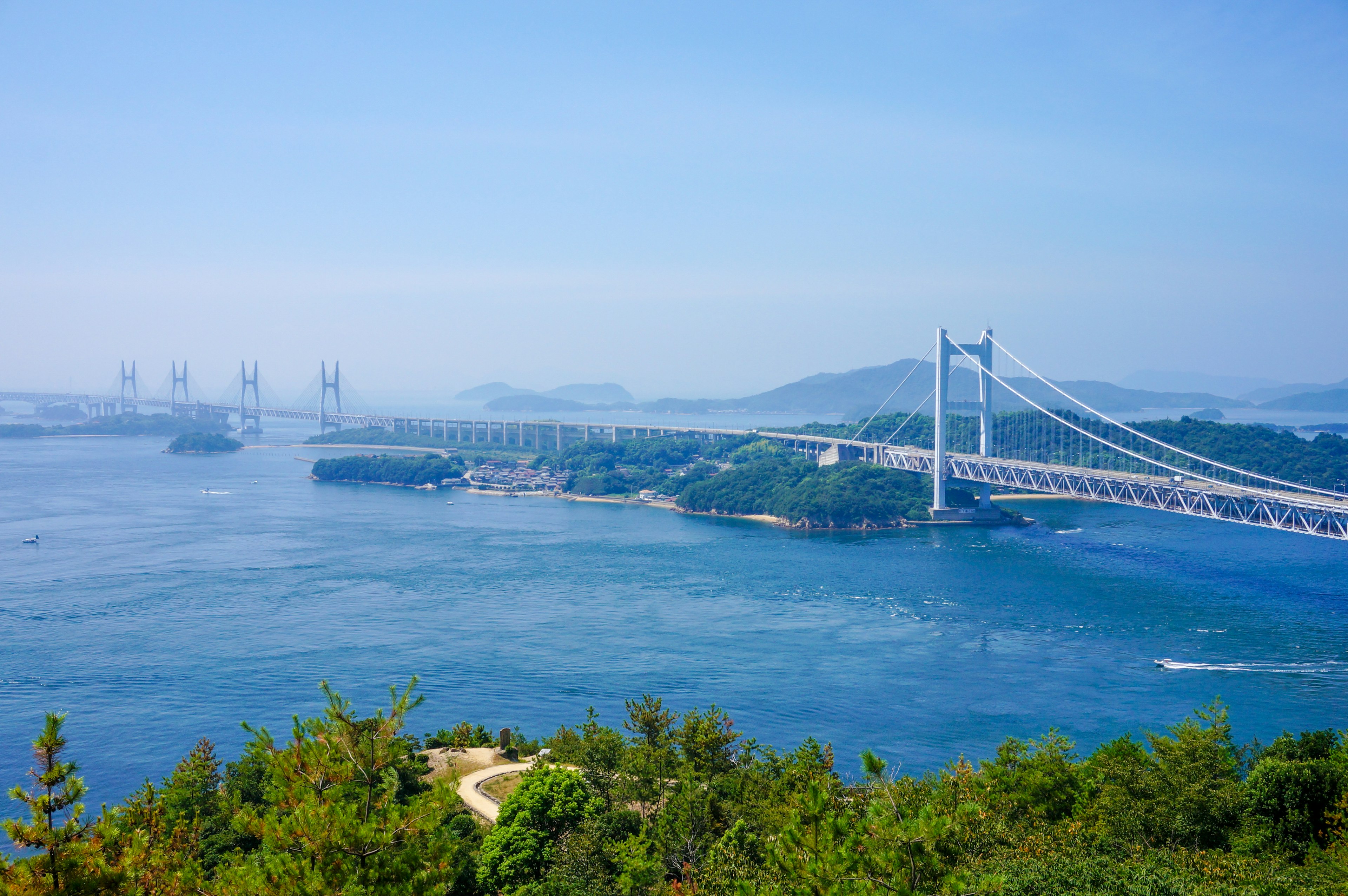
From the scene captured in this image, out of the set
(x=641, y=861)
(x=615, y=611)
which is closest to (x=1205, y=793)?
(x=641, y=861)

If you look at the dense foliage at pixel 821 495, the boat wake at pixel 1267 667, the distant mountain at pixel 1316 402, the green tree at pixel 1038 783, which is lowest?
the boat wake at pixel 1267 667

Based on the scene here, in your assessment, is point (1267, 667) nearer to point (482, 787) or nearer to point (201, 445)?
point (482, 787)

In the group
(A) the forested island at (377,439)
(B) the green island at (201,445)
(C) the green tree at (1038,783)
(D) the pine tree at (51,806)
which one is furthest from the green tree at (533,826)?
(B) the green island at (201,445)

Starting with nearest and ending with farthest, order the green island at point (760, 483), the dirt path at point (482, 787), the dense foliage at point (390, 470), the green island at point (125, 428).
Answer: the dirt path at point (482, 787), the green island at point (760, 483), the dense foliage at point (390, 470), the green island at point (125, 428)

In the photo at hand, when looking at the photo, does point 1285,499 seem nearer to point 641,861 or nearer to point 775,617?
point 775,617

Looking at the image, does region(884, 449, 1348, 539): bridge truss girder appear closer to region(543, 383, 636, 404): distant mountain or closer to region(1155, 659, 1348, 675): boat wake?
region(1155, 659, 1348, 675): boat wake

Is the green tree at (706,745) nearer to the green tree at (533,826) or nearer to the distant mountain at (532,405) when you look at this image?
the green tree at (533,826)
